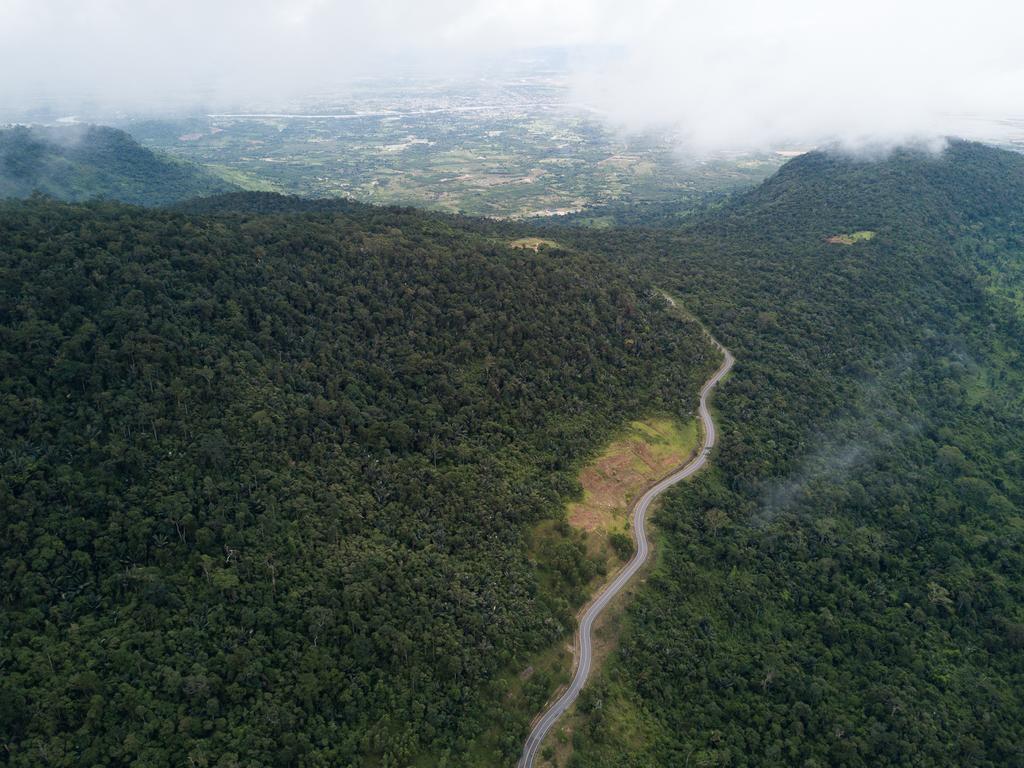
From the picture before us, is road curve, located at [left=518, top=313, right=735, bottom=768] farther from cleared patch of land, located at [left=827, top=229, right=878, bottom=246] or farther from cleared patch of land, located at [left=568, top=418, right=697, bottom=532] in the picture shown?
cleared patch of land, located at [left=827, top=229, right=878, bottom=246]

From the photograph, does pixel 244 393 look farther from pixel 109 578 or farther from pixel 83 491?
pixel 109 578

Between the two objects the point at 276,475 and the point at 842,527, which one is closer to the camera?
the point at 276,475

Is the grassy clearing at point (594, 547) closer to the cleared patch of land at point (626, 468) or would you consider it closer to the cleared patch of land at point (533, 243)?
the cleared patch of land at point (626, 468)

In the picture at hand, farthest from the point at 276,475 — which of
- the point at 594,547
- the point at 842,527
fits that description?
the point at 842,527

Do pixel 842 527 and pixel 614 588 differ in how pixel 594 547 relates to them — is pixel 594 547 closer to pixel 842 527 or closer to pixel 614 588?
pixel 614 588

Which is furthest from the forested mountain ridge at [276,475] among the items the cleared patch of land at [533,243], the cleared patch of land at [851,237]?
the cleared patch of land at [851,237]

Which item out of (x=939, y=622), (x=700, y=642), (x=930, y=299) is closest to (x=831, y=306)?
(x=930, y=299)
